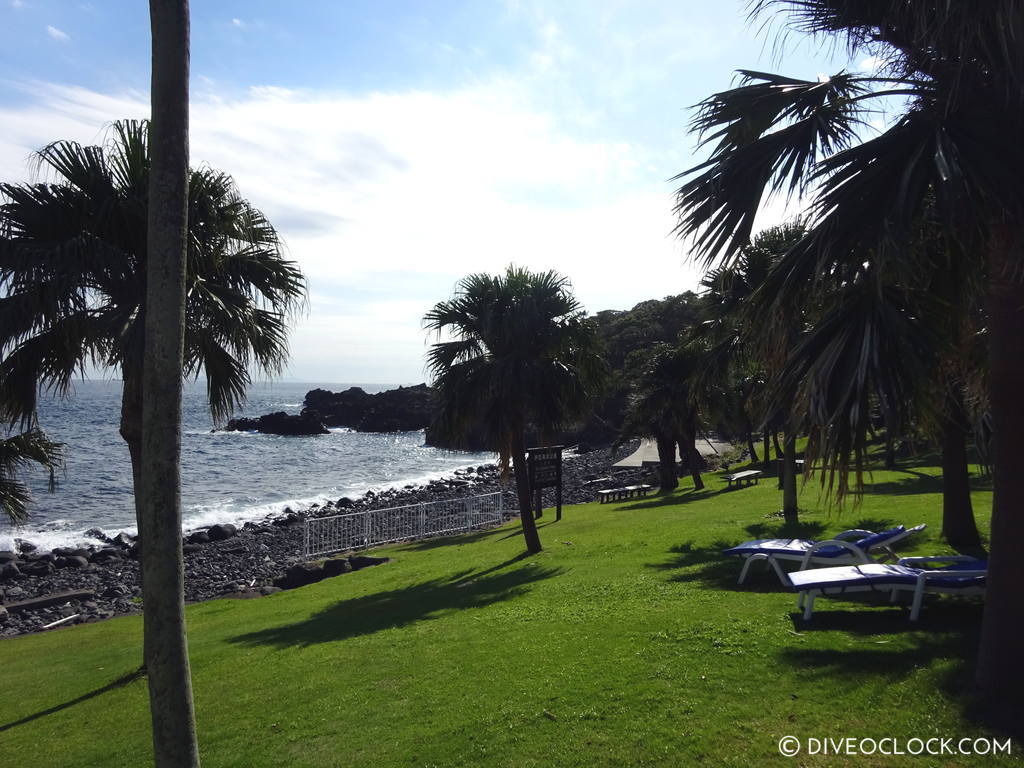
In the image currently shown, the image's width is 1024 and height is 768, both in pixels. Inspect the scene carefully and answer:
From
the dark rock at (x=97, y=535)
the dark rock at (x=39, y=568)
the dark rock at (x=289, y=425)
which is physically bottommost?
the dark rock at (x=39, y=568)

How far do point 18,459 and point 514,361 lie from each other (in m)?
8.84

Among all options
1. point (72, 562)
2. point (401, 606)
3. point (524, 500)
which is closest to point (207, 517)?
point (72, 562)

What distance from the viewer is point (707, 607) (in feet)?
26.5

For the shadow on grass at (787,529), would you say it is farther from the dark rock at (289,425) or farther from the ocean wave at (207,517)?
the dark rock at (289,425)

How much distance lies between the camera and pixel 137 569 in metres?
25.2

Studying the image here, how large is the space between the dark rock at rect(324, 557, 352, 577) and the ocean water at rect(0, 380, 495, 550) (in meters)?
4.75

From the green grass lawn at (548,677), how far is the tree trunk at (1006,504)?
0.33m

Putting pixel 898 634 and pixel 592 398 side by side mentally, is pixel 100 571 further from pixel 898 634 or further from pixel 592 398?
pixel 898 634

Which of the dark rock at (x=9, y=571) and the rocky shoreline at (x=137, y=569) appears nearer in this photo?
the rocky shoreline at (x=137, y=569)

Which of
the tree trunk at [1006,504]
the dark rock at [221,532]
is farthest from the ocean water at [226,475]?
the tree trunk at [1006,504]

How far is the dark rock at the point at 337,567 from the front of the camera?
17.5 m

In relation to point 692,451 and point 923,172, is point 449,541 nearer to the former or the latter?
point 692,451

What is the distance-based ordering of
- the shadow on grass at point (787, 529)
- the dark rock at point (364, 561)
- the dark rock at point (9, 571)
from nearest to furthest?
the shadow on grass at point (787, 529)
the dark rock at point (364, 561)
the dark rock at point (9, 571)

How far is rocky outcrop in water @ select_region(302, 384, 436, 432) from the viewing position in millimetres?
118562
